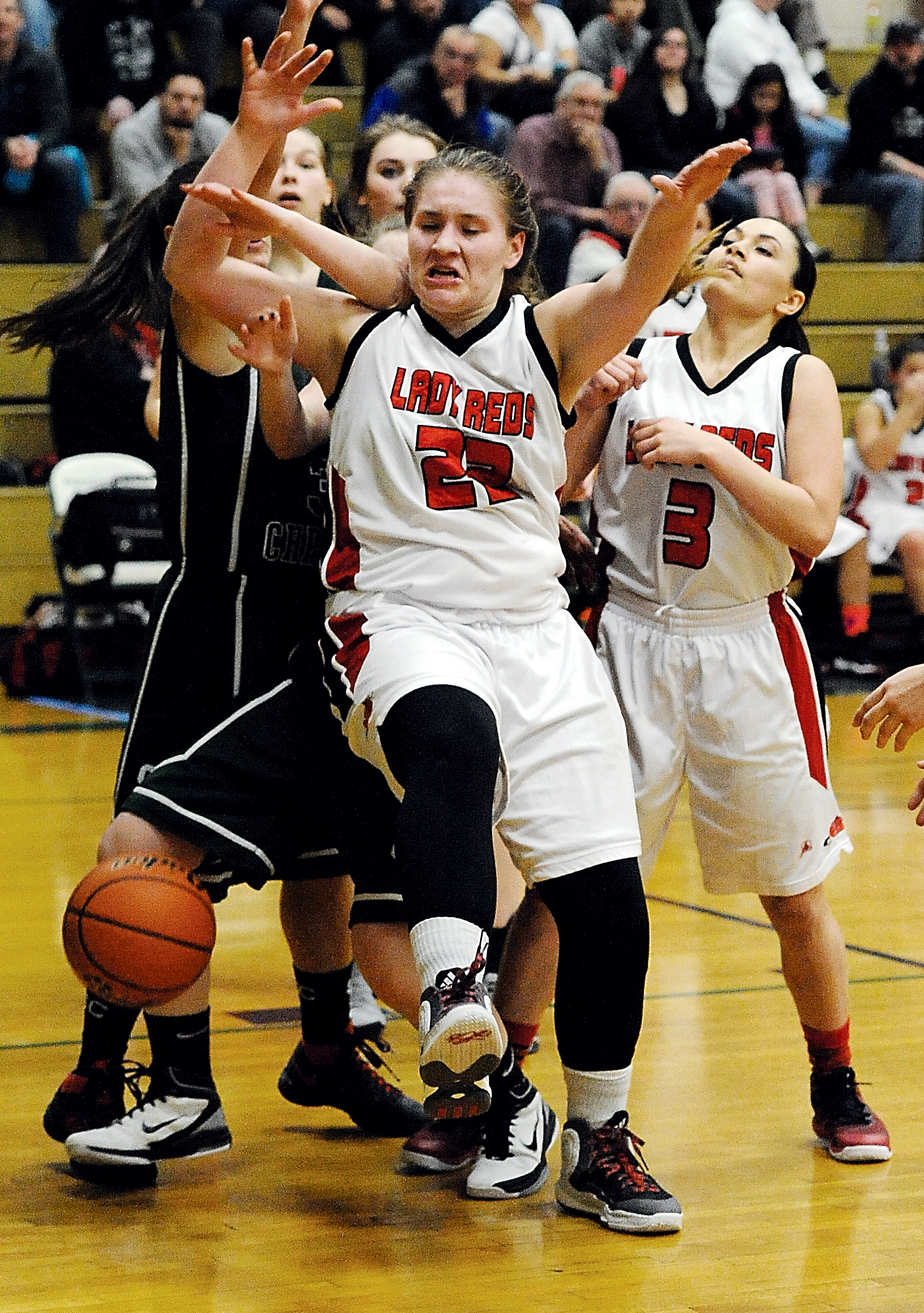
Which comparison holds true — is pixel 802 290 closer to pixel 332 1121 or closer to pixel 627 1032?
pixel 627 1032

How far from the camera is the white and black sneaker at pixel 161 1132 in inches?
122

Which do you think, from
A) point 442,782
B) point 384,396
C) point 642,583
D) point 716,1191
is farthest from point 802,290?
point 716,1191

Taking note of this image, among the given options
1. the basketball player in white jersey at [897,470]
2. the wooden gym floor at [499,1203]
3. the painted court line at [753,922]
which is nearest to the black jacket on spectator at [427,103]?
the basketball player in white jersey at [897,470]

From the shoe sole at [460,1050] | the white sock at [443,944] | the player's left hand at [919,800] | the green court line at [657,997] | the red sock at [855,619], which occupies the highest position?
the player's left hand at [919,800]

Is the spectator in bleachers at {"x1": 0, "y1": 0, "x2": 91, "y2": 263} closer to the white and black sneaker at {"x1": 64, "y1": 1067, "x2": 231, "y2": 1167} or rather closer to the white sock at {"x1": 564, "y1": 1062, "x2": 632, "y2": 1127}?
the white and black sneaker at {"x1": 64, "y1": 1067, "x2": 231, "y2": 1167}

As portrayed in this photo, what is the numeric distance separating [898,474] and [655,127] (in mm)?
3019

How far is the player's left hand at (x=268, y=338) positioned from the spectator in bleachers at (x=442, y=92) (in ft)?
26.8

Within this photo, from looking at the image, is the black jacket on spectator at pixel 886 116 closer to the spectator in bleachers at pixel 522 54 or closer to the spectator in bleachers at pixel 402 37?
the spectator in bleachers at pixel 522 54

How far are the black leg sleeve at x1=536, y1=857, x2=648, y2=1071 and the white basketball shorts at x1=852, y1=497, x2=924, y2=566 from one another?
23.6 ft

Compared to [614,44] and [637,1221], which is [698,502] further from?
[614,44]

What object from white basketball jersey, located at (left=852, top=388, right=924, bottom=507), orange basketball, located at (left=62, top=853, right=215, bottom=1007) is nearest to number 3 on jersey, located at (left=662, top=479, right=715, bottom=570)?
orange basketball, located at (left=62, top=853, right=215, bottom=1007)

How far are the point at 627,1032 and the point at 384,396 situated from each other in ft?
3.55

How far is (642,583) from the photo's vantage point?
355 cm

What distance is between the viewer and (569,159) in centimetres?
1112
